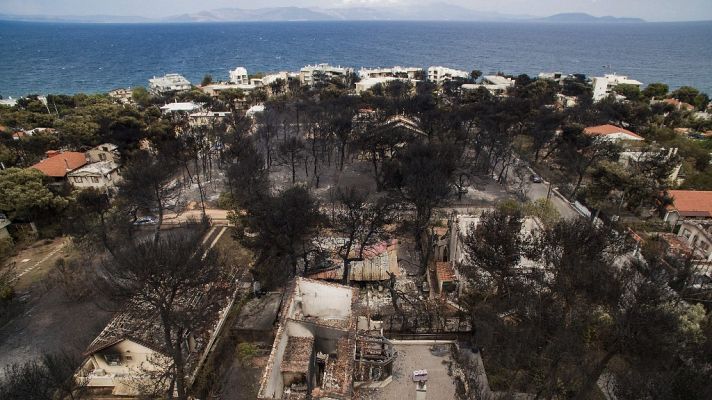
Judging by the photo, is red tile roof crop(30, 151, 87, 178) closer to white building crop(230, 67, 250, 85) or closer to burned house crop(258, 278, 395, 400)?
burned house crop(258, 278, 395, 400)

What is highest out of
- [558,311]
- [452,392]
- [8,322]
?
[558,311]

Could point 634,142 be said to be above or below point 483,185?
above

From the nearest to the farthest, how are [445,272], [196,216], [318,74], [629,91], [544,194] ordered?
[445,272] < [196,216] < [544,194] < [629,91] < [318,74]

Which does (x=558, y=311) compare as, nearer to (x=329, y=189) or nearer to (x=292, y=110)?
(x=329, y=189)

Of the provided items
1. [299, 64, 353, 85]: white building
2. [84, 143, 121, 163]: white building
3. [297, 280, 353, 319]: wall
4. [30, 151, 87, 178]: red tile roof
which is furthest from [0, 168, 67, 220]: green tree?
[299, 64, 353, 85]: white building

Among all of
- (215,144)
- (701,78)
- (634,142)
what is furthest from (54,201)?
(701,78)

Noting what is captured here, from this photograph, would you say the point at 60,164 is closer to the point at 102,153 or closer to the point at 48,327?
the point at 102,153

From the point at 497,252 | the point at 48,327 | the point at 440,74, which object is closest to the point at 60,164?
the point at 48,327
